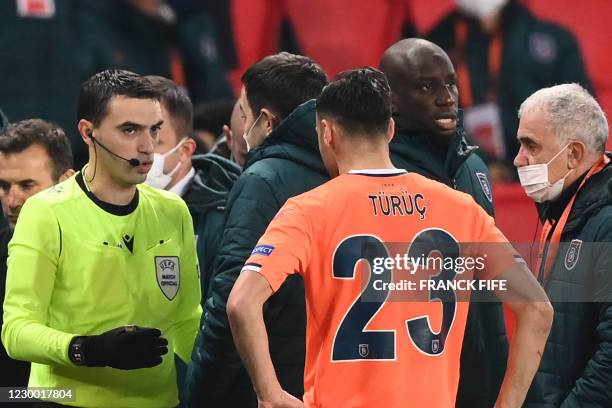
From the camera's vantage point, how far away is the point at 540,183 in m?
4.42

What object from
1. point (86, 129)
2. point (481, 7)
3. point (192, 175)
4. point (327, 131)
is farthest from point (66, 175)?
point (481, 7)

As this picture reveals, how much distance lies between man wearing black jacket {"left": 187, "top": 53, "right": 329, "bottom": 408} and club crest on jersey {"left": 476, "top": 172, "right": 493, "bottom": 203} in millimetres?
614

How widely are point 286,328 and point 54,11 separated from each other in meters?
4.46

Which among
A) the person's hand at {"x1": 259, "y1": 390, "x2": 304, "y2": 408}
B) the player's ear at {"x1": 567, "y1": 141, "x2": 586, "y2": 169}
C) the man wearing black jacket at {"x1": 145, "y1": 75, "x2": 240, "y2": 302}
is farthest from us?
the man wearing black jacket at {"x1": 145, "y1": 75, "x2": 240, "y2": 302}

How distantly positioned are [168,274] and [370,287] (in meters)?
0.90

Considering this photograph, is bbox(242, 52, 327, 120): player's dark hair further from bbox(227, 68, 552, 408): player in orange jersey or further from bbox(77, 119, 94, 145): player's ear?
bbox(227, 68, 552, 408): player in orange jersey

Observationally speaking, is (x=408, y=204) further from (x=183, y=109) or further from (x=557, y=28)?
(x=557, y=28)

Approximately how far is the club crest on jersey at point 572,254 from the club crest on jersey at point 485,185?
34 cm

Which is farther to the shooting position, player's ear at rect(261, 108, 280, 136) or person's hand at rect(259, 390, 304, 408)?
player's ear at rect(261, 108, 280, 136)

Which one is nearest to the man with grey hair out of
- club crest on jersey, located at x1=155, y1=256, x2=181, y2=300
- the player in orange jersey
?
the player in orange jersey

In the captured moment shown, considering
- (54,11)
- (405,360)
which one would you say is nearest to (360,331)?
(405,360)

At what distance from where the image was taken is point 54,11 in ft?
26.1

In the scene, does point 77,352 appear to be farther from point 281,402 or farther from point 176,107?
point 176,107

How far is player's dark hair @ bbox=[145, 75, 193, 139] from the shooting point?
5.41 meters
